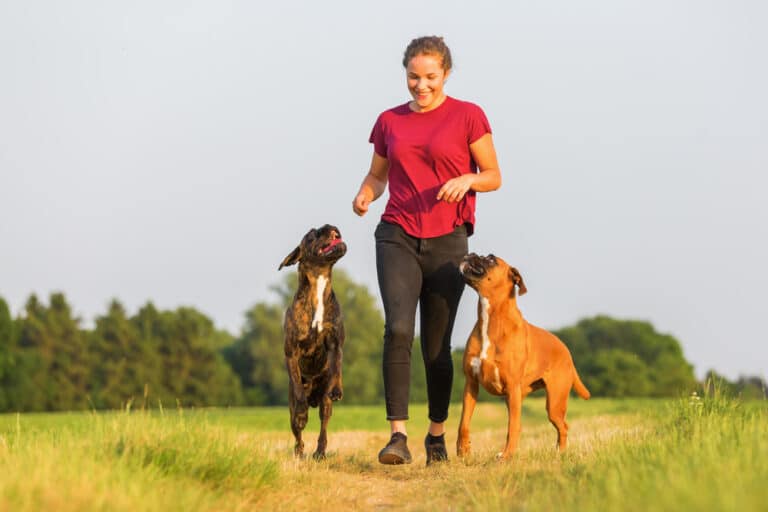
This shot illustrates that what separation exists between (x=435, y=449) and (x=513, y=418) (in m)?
0.86

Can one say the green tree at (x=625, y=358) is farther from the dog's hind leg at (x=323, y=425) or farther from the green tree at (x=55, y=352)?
the dog's hind leg at (x=323, y=425)

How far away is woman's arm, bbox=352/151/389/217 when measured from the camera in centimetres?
783

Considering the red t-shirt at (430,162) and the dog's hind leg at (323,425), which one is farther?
the dog's hind leg at (323,425)

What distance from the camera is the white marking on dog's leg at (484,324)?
743 centimetres

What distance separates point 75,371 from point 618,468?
41.3 m

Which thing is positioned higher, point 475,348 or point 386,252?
point 386,252

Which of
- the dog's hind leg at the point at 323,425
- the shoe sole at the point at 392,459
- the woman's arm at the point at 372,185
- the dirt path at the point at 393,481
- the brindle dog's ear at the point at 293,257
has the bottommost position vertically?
the dirt path at the point at 393,481

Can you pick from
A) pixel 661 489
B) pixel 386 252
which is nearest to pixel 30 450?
pixel 386 252

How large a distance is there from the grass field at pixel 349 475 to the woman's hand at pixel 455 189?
81.4 inches

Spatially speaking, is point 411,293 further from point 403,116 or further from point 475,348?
point 403,116

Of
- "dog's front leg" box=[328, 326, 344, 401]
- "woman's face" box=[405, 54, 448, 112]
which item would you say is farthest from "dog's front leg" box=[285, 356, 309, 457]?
"woman's face" box=[405, 54, 448, 112]

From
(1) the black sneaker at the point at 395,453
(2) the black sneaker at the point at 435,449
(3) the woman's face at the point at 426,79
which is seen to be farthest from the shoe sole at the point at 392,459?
(3) the woman's face at the point at 426,79

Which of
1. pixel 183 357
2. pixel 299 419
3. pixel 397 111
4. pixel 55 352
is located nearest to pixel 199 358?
pixel 183 357

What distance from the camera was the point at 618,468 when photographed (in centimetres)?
518
